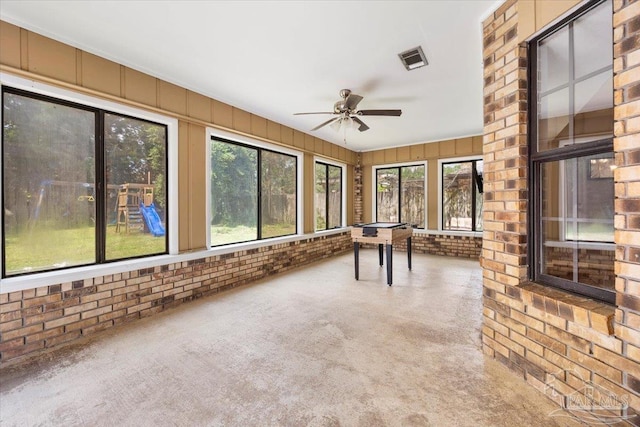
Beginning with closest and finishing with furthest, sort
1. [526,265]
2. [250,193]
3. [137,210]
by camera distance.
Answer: [526,265], [137,210], [250,193]

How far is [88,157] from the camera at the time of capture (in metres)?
2.97

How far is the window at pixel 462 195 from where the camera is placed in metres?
6.47

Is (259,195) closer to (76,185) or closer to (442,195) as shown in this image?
(76,185)

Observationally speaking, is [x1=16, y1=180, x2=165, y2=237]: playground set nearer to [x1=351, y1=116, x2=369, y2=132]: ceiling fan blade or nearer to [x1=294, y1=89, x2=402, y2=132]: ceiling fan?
[x1=294, y1=89, x2=402, y2=132]: ceiling fan

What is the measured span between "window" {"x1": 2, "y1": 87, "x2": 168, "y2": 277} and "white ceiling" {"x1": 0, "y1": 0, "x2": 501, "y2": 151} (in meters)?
0.76

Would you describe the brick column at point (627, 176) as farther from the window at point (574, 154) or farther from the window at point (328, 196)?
the window at point (328, 196)

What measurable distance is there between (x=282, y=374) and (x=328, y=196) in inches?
213

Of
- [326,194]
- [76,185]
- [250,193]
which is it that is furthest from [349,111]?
[326,194]

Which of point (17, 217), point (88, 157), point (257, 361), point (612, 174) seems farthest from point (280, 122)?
point (612, 174)

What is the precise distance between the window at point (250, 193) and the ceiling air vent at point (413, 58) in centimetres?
296

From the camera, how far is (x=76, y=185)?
2893 millimetres

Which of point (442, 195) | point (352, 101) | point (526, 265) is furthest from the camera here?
point (442, 195)

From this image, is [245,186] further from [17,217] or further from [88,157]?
[17,217]

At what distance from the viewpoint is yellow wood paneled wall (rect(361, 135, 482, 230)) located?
6445 millimetres
